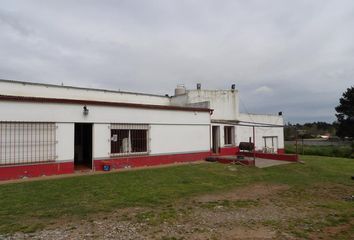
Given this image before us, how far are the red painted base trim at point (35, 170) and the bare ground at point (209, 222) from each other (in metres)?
7.38

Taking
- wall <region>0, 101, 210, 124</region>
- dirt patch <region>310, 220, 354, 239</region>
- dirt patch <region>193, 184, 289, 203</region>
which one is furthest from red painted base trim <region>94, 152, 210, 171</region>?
dirt patch <region>310, 220, 354, 239</region>

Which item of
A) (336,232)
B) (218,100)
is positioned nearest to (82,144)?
(218,100)

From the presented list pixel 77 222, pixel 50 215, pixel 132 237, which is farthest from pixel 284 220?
pixel 50 215

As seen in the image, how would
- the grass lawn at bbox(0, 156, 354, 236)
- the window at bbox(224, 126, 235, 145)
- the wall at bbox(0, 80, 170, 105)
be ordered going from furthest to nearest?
the window at bbox(224, 126, 235, 145) < the wall at bbox(0, 80, 170, 105) < the grass lawn at bbox(0, 156, 354, 236)

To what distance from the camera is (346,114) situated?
56938 mm

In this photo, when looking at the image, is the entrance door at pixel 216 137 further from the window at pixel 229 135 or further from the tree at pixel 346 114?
the tree at pixel 346 114

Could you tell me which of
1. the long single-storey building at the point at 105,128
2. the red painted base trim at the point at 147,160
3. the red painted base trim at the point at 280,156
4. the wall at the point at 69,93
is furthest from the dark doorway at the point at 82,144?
the red painted base trim at the point at 280,156

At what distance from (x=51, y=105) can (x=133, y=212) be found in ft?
28.4

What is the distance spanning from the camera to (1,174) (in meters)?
12.6

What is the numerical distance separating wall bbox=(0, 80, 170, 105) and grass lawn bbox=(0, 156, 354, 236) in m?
8.45

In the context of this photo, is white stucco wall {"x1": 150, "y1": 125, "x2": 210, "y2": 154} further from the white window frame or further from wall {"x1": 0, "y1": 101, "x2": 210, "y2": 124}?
wall {"x1": 0, "y1": 101, "x2": 210, "y2": 124}

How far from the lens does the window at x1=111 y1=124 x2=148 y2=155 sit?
16.5m

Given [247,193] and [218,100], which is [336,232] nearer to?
[247,193]

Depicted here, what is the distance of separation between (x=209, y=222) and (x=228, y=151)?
17367 mm
